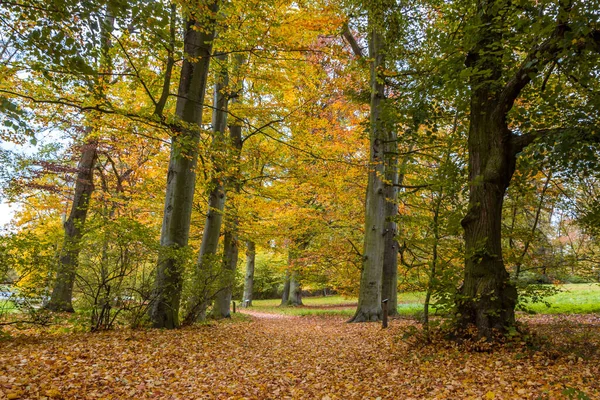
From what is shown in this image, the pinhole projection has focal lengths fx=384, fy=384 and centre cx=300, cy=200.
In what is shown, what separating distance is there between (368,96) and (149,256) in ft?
26.6

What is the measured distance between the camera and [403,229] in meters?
14.6

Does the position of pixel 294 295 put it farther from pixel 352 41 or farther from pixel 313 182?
pixel 352 41

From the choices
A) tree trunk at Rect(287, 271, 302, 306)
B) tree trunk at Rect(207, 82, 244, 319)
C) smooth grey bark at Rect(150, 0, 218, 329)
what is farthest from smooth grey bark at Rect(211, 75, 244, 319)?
tree trunk at Rect(287, 271, 302, 306)

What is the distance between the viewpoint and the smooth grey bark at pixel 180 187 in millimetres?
7035

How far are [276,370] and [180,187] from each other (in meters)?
3.85

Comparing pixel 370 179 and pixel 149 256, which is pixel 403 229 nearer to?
pixel 370 179

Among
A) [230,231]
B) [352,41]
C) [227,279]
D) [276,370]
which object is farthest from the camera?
[230,231]

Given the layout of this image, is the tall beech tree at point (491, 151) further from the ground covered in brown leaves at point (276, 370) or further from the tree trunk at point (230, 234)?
the tree trunk at point (230, 234)

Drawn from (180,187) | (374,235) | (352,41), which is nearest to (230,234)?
(374,235)

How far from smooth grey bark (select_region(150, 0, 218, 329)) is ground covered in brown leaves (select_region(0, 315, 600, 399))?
2.01 feet

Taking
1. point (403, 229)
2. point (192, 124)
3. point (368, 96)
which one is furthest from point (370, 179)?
point (192, 124)

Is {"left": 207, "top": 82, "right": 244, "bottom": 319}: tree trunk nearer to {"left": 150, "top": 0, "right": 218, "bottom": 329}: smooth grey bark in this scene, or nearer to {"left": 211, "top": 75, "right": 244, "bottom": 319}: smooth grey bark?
{"left": 211, "top": 75, "right": 244, "bottom": 319}: smooth grey bark

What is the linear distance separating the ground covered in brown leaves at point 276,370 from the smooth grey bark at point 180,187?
2.01 feet

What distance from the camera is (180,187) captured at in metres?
7.47
